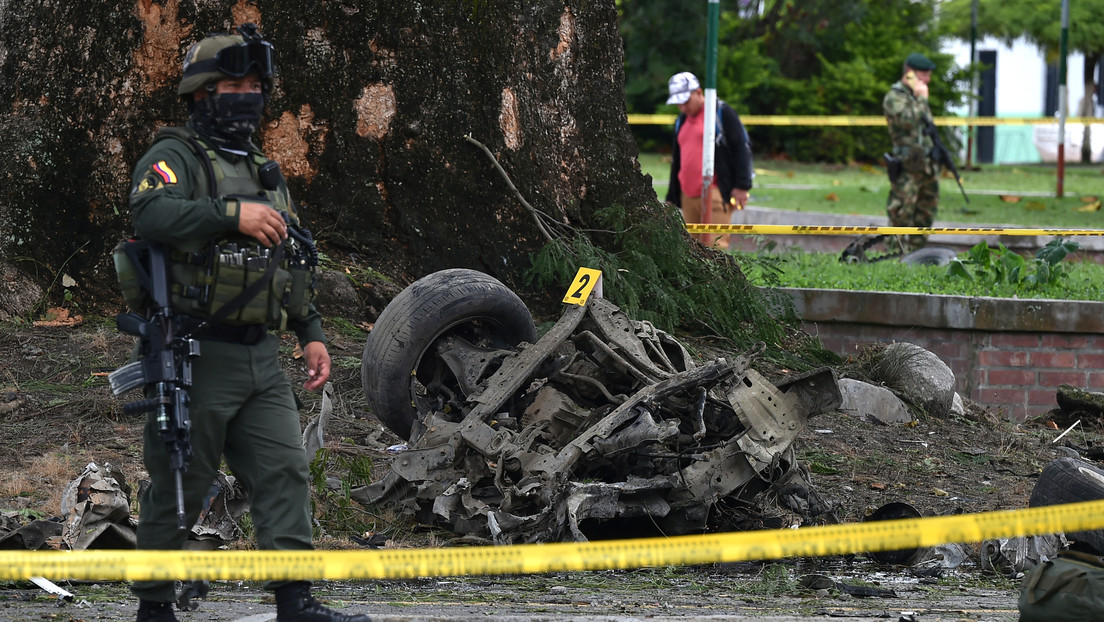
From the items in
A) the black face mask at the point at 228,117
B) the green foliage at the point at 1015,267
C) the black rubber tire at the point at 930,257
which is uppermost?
the black face mask at the point at 228,117

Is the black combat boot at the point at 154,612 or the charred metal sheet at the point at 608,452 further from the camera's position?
the charred metal sheet at the point at 608,452

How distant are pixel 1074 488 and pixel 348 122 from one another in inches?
185

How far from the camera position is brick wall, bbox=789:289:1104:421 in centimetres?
891

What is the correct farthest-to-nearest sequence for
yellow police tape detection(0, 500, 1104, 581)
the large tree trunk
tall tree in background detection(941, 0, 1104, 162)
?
tall tree in background detection(941, 0, 1104, 162) < the large tree trunk < yellow police tape detection(0, 500, 1104, 581)

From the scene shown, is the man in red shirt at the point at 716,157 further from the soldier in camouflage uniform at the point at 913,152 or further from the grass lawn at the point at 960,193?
the soldier in camouflage uniform at the point at 913,152

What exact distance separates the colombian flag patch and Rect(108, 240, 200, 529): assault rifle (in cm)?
19

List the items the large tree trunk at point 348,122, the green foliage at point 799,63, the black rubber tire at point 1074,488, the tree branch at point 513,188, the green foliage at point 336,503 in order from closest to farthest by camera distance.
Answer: the black rubber tire at point 1074,488, the green foliage at point 336,503, the large tree trunk at point 348,122, the tree branch at point 513,188, the green foliage at point 799,63

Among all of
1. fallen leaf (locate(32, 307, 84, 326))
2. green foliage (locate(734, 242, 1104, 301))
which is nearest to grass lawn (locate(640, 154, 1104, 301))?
green foliage (locate(734, 242, 1104, 301))

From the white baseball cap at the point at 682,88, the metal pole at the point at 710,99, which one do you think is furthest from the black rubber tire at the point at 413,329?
the white baseball cap at the point at 682,88

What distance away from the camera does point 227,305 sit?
3.74 metres

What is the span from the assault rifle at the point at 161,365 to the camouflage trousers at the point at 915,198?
34.5 ft

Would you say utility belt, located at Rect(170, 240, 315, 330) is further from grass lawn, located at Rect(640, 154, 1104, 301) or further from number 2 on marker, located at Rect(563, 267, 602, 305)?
grass lawn, located at Rect(640, 154, 1104, 301)

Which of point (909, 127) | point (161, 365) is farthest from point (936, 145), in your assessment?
point (161, 365)

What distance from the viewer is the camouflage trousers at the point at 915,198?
A: 43.2 feet
